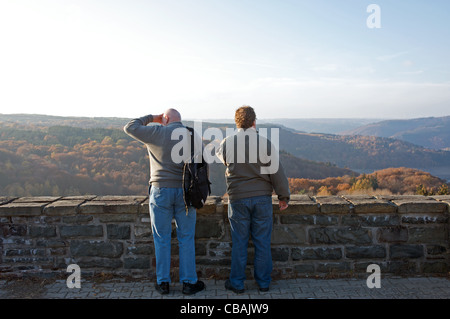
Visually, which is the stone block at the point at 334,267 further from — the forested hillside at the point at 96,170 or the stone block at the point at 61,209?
the forested hillside at the point at 96,170

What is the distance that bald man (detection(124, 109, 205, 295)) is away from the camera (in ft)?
11.6

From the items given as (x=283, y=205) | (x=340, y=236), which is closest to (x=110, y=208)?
(x=283, y=205)

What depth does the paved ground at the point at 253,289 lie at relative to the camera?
361 cm

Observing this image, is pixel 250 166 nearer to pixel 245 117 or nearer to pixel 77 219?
pixel 245 117

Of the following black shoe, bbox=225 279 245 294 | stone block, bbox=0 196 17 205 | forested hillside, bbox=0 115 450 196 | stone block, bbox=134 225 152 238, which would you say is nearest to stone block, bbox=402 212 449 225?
black shoe, bbox=225 279 245 294

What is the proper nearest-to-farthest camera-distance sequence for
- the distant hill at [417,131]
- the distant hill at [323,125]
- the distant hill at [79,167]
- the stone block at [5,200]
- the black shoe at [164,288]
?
the black shoe at [164,288] → the stone block at [5,200] → the distant hill at [79,167] → the distant hill at [417,131] → the distant hill at [323,125]

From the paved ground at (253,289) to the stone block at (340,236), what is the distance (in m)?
0.40

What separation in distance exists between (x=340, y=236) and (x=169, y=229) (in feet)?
5.97

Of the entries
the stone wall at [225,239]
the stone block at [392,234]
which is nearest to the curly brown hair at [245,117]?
the stone wall at [225,239]

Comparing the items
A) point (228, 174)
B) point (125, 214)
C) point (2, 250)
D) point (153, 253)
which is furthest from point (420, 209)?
point (2, 250)

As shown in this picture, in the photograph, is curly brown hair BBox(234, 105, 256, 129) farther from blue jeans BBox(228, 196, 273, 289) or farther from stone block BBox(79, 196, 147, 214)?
stone block BBox(79, 196, 147, 214)

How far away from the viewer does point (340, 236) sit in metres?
4.02

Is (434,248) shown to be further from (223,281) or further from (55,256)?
(55,256)
